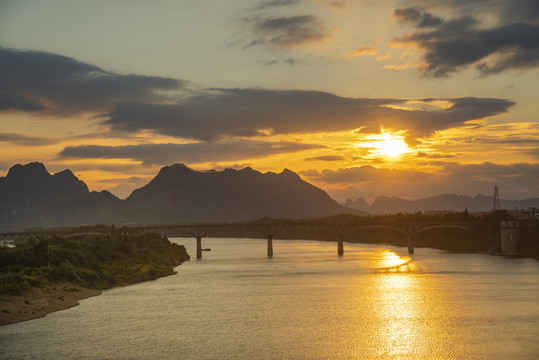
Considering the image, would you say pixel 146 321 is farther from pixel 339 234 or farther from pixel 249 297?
pixel 339 234

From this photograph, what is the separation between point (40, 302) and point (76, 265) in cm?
2530

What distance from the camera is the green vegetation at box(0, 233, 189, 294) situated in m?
74.6

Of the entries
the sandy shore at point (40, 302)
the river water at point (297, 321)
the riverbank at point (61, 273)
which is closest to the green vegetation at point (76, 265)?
the riverbank at point (61, 273)

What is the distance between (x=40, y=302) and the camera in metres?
66.1

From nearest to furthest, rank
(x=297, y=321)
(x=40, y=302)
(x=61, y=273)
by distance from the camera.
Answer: (x=297, y=321), (x=40, y=302), (x=61, y=273)

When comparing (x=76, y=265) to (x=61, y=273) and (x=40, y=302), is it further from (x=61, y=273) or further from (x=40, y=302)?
(x=40, y=302)

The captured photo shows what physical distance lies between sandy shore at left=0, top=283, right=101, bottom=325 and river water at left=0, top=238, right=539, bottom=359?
1630 mm

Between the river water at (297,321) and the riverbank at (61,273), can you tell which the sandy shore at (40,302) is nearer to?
the riverbank at (61,273)

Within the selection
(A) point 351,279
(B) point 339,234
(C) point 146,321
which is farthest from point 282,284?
(B) point 339,234

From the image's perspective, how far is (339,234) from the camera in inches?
6978

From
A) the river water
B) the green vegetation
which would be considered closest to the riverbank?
the green vegetation

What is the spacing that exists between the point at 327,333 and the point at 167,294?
3280 centimetres

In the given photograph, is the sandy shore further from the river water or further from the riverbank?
the river water

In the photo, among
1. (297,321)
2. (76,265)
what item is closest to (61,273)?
(76,265)
